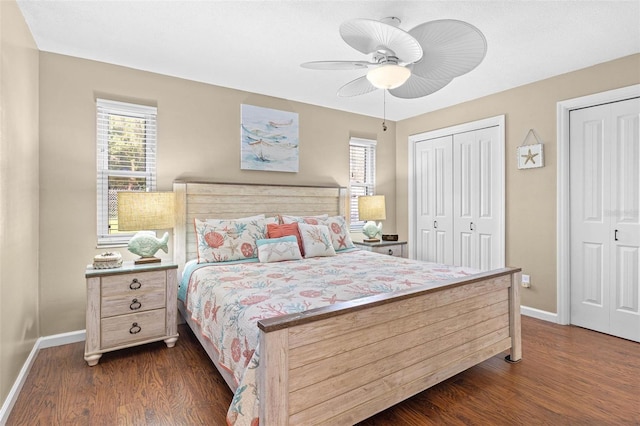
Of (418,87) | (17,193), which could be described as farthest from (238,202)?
(418,87)

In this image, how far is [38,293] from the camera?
279cm

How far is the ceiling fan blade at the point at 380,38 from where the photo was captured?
5.76 feet

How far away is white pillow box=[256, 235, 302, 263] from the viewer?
3.07 metres

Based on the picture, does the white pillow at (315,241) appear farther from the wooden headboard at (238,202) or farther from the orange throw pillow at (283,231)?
the wooden headboard at (238,202)

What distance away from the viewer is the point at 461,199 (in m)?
4.30

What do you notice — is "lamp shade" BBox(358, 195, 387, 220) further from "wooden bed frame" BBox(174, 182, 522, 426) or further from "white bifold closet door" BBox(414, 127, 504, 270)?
"wooden bed frame" BBox(174, 182, 522, 426)

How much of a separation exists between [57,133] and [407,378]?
3.33 m

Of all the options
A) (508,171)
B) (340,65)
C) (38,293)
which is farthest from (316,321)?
(508,171)

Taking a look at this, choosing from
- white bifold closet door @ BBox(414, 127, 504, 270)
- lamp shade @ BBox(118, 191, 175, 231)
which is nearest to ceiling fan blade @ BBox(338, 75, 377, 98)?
lamp shade @ BBox(118, 191, 175, 231)

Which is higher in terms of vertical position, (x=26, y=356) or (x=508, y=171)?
(x=508, y=171)

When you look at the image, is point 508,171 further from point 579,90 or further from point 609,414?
point 609,414

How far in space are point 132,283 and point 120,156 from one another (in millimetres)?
1261

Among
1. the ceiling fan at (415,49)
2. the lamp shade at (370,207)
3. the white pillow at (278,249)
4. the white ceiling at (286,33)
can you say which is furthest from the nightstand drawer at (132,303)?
the lamp shade at (370,207)

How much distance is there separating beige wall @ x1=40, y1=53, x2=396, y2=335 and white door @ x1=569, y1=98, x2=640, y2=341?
3.13m
